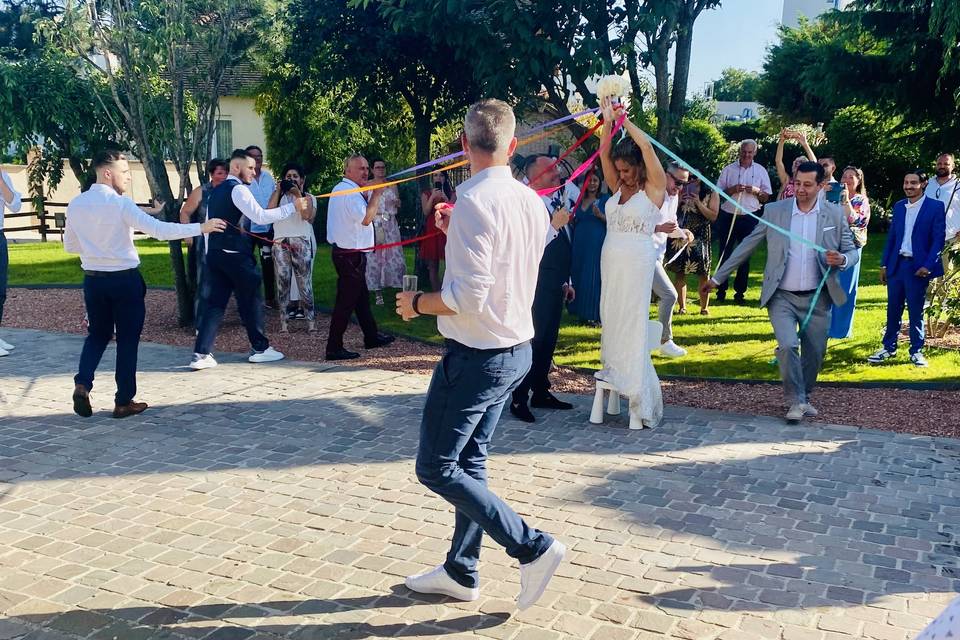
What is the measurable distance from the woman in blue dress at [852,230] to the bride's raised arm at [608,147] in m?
4.14

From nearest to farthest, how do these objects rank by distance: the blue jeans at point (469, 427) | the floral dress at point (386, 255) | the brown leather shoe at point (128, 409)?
the blue jeans at point (469, 427)
the brown leather shoe at point (128, 409)
the floral dress at point (386, 255)

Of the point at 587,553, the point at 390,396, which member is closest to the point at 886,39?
the point at 390,396

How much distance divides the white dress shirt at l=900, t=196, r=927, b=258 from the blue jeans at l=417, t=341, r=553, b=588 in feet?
22.1

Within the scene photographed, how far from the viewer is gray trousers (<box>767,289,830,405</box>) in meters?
7.36

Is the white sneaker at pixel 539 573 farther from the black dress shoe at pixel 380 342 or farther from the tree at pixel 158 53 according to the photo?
the tree at pixel 158 53

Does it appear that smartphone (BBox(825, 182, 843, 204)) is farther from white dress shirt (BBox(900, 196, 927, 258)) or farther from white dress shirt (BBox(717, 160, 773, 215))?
white dress shirt (BBox(717, 160, 773, 215))

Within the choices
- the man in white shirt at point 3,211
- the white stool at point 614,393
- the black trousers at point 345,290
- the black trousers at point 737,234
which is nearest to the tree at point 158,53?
the man in white shirt at point 3,211

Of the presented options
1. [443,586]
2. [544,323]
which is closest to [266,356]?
[544,323]

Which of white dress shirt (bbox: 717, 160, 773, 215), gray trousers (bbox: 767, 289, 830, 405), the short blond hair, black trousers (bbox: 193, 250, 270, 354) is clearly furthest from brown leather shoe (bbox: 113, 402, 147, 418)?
white dress shirt (bbox: 717, 160, 773, 215)

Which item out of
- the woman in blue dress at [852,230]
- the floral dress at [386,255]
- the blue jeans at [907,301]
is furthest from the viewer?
the floral dress at [386,255]

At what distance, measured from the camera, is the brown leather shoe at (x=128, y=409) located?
7.31m

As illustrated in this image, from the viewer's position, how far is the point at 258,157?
1195 centimetres

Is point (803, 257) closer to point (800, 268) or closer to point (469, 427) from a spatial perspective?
point (800, 268)

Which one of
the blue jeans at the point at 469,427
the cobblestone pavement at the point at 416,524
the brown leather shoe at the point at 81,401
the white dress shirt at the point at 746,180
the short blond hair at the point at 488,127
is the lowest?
the cobblestone pavement at the point at 416,524
